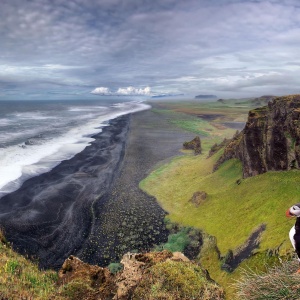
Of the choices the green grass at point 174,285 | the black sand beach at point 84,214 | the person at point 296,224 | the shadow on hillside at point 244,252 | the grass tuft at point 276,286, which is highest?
the person at point 296,224

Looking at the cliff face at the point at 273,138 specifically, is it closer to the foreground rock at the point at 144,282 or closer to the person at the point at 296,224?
the foreground rock at the point at 144,282

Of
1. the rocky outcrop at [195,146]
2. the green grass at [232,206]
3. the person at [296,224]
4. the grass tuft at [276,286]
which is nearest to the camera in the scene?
the grass tuft at [276,286]

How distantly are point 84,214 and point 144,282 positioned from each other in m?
24.3

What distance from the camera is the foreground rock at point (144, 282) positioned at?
10.4m

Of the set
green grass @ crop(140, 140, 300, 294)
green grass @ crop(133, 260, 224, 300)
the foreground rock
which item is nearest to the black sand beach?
green grass @ crop(140, 140, 300, 294)

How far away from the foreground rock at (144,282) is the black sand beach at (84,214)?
41.7ft

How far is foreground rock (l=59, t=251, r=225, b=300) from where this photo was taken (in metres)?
10.4

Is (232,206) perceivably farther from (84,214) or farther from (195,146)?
(195,146)

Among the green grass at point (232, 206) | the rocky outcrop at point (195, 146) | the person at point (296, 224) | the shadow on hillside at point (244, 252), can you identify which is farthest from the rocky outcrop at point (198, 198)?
the rocky outcrop at point (195, 146)

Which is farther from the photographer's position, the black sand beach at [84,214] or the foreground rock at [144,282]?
the black sand beach at [84,214]

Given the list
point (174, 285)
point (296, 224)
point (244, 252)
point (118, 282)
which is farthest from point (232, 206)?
point (296, 224)

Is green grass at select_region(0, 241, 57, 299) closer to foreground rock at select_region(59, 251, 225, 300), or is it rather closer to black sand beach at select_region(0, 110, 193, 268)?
foreground rock at select_region(59, 251, 225, 300)

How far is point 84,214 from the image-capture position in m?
33.8

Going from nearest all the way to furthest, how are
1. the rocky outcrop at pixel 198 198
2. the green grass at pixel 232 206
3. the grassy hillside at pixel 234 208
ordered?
the grassy hillside at pixel 234 208, the green grass at pixel 232 206, the rocky outcrop at pixel 198 198
